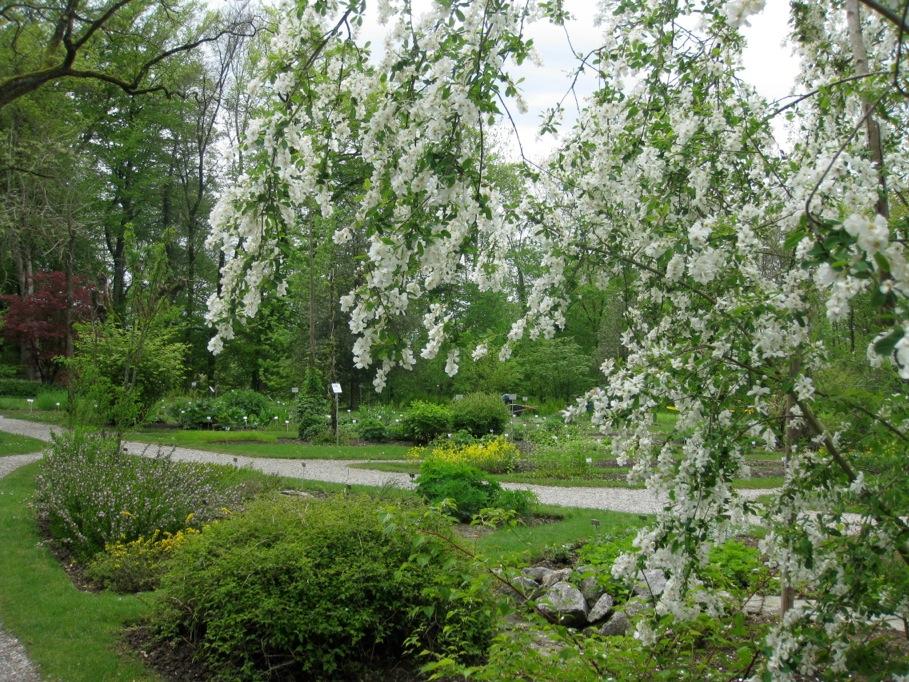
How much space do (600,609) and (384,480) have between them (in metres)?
6.22

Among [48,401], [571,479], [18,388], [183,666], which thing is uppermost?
[18,388]

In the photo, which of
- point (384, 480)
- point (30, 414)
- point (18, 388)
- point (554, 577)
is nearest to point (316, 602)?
point (554, 577)

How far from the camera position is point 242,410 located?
18953mm

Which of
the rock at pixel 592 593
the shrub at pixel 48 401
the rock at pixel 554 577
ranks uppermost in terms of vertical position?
the shrub at pixel 48 401

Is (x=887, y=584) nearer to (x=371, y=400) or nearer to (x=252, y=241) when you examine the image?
(x=252, y=241)

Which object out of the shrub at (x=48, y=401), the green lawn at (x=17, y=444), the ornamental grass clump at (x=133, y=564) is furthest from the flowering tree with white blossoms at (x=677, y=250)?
the shrub at (x=48, y=401)

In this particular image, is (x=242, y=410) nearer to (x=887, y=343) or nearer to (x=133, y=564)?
(x=133, y=564)

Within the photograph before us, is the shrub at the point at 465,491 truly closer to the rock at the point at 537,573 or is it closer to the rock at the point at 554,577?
the rock at the point at 537,573

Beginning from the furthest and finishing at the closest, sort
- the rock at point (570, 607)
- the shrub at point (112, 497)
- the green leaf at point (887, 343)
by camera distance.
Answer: the shrub at point (112, 497), the rock at point (570, 607), the green leaf at point (887, 343)

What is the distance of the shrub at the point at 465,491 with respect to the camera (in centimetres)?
779

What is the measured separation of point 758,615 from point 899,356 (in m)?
3.86

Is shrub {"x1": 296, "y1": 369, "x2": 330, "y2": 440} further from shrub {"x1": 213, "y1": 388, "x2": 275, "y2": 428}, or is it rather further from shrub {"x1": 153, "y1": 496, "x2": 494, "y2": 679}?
shrub {"x1": 153, "y1": 496, "x2": 494, "y2": 679}

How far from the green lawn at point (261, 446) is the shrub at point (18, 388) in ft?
28.7

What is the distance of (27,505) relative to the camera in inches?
316
